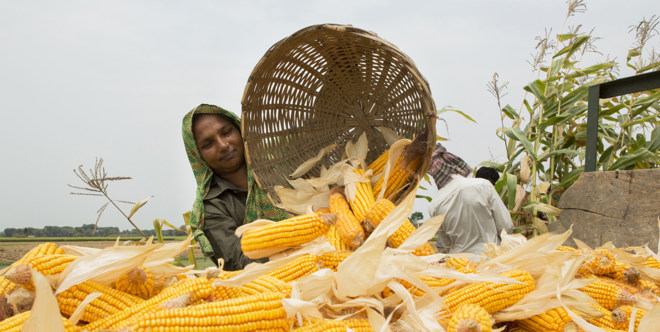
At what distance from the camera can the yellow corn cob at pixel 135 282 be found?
1.09 meters

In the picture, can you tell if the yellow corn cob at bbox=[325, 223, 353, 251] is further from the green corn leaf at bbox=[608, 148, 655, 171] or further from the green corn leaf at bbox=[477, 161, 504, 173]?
the green corn leaf at bbox=[477, 161, 504, 173]

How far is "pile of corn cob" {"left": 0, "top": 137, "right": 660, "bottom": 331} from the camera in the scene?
88cm

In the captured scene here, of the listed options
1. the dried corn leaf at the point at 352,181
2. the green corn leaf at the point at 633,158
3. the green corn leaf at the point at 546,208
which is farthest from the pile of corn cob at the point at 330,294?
the green corn leaf at the point at 633,158

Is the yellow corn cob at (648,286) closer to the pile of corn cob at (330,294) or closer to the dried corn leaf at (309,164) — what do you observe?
the pile of corn cob at (330,294)

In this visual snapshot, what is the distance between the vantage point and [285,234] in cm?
162

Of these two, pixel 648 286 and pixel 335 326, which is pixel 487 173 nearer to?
pixel 648 286

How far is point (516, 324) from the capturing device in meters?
1.21

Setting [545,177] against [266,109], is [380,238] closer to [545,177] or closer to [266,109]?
[266,109]

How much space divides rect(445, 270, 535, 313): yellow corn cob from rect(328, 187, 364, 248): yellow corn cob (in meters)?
0.50

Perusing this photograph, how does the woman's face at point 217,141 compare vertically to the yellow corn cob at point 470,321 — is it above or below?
above

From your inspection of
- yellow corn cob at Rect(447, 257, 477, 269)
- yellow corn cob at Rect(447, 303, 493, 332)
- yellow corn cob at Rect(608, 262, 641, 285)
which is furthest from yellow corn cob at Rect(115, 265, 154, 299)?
yellow corn cob at Rect(608, 262, 641, 285)

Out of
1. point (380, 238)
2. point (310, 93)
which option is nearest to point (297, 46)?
point (310, 93)

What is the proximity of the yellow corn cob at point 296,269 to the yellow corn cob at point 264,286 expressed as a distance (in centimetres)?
15

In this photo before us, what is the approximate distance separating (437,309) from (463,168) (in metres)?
2.65
